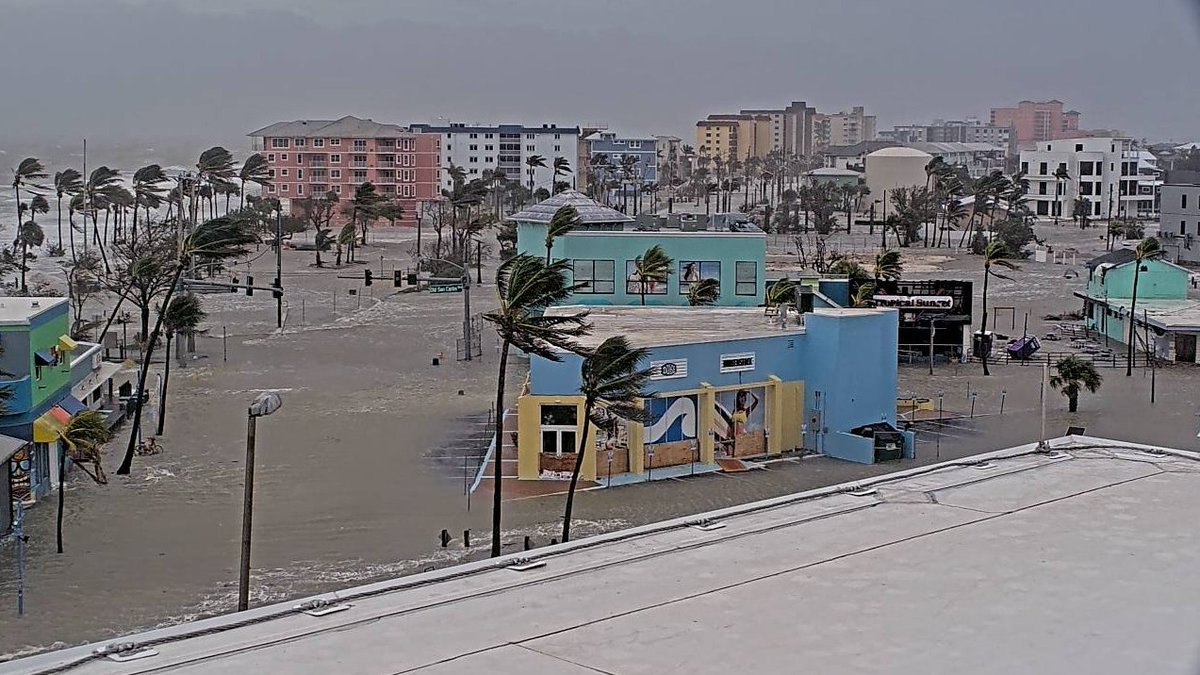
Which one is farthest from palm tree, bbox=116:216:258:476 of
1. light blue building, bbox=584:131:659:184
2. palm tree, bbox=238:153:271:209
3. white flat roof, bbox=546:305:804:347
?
light blue building, bbox=584:131:659:184

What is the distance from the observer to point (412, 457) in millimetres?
25953

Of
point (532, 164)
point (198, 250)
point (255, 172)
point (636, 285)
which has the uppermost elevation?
point (532, 164)

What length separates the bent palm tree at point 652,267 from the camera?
117 feet

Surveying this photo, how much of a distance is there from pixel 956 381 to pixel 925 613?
25.9 meters

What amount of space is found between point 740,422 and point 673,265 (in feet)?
35.8

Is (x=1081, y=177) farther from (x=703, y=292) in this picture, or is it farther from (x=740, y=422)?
(x=740, y=422)

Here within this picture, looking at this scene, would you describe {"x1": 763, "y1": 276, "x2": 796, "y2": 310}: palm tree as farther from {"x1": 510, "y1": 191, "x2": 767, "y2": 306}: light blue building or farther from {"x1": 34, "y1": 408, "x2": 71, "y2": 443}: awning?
{"x1": 34, "y1": 408, "x2": 71, "y2": 443}: awning

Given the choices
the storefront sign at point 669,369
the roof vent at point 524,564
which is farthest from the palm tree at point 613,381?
the roof vent at point 524,564

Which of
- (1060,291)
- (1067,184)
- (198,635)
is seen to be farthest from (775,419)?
(1067,184)

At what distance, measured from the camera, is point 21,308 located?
968 inches

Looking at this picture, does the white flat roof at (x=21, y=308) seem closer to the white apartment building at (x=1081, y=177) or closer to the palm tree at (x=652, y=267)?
the palm tree at (x=652, y=267)

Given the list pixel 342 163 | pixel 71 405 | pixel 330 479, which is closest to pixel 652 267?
pixel 330 479

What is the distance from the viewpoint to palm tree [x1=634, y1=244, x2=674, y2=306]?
117 feet

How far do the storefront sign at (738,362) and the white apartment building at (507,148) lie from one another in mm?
98775
